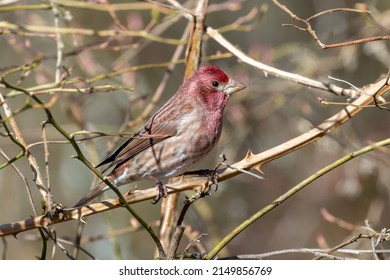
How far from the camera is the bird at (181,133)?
5602 mm

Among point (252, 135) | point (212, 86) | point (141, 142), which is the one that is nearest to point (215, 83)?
point (212, 86)

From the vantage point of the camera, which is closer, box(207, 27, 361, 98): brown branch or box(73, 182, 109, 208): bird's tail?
box(207, 27, 361, 98): brown branch

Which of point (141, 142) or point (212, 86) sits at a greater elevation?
point (212, 86)

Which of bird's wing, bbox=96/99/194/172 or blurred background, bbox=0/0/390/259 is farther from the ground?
blurred background, bbox=0/0/390/259

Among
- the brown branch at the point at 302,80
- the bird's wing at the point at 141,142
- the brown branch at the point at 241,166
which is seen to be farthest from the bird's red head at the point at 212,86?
the brown branch at the point at 241,166

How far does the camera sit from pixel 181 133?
573 cm

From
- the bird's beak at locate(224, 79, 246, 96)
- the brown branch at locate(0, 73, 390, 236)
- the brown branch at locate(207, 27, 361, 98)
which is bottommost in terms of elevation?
the brown branch at locate(0, 73, 390, 236)

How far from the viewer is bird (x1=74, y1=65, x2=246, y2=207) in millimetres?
5602

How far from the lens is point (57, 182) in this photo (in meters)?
9.09

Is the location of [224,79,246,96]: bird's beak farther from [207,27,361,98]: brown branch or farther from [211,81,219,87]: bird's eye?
[207,27,361,98]: brown branch

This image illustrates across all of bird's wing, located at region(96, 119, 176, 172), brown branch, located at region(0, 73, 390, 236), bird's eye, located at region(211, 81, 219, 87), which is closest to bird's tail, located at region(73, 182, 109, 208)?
bird's wing, located at region(96, 119, 176, 172)

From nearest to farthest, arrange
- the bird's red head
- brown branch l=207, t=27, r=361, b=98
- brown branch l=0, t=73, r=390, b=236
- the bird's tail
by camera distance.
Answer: brown branch l=0, t=73, r=390, b=236 → brown branch l=207, t=27, r=361, b=98 → the bird's tail → the bird's red head

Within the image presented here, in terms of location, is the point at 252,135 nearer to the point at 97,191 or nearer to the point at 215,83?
the point at 215,83

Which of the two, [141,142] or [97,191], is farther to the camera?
[141,142]
